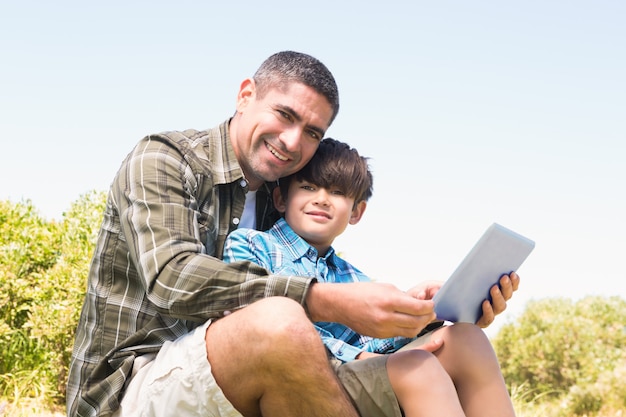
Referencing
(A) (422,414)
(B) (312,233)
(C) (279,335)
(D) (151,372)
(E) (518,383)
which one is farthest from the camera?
(E) (518,383)

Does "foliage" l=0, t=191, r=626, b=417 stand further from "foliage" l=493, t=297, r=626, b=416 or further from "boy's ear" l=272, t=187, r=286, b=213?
"boy's ear" l=272, t=187, r=286, b=213

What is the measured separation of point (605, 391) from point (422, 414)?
273 inches

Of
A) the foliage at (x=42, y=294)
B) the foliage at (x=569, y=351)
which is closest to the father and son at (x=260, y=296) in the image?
the foliage at (x=42, y=294)

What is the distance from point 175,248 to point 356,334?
37.7 inches

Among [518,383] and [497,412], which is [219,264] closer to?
[497,412]

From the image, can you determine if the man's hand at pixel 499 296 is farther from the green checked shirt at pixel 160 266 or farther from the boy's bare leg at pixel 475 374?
the green checked shirt at pixel 160 266

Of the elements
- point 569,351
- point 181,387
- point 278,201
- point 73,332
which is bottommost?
point 73,332

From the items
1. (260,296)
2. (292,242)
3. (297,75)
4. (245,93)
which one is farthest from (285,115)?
(260,296)

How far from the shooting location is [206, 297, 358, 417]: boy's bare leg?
2250 mm

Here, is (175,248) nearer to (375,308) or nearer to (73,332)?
(375,308)

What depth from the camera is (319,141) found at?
3.48 metres

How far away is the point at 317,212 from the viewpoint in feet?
11.0

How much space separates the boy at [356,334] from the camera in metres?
2.50

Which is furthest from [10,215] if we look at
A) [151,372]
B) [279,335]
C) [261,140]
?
[279,335]
